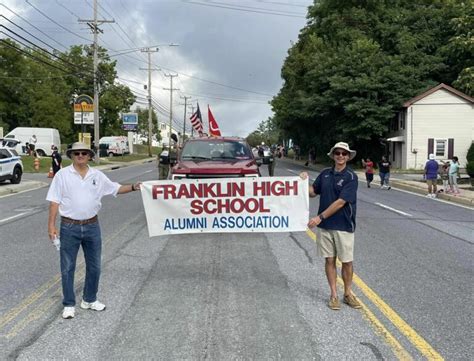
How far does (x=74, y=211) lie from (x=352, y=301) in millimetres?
3037

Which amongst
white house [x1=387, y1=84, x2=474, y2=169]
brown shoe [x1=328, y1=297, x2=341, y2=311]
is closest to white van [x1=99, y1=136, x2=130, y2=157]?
white house [x1=387, y1=84, x2=474, y2=169]

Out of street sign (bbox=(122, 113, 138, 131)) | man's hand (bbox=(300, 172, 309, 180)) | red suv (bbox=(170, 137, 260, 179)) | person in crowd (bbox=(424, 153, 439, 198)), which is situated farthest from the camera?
street sign (bbox=(122, 113, 138, 131))

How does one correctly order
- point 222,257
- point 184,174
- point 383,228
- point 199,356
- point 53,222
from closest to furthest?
point 199,356, point 53,222, point 222,257, point 184,174, point 383,228

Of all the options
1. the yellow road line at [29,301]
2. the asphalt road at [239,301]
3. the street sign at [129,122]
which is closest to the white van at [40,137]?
the street sign at [129,122]

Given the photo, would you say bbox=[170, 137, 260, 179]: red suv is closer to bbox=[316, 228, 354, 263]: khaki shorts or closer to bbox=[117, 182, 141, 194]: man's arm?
bbox=[117, 182, 141, 194]: man's arm

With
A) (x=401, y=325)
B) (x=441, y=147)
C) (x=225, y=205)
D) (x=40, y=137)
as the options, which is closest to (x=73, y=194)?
(x=225, y=205)

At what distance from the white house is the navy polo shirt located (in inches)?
1403

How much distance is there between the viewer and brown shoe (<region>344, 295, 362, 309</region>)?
549 centimetres

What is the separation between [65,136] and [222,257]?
230ft

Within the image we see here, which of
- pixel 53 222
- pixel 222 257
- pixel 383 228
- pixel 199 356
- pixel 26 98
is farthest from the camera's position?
pixel 26 98

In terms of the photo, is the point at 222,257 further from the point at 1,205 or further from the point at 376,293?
the point at 1,205

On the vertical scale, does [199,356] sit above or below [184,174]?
below

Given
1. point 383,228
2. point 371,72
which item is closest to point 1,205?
point 383,228

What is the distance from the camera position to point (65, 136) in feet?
241
